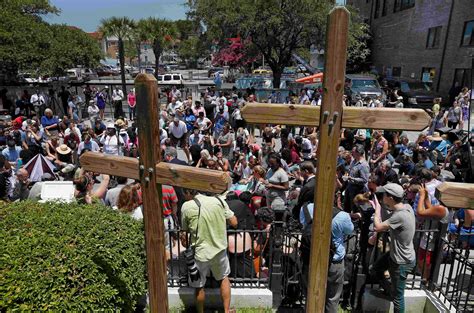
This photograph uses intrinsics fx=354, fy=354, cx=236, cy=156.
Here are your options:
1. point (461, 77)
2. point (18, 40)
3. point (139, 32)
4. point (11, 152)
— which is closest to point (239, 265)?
point (11, 152)

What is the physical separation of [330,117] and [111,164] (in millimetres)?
1669

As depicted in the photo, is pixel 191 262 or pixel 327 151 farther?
pixel 191 262

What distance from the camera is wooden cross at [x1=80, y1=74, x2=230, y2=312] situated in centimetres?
237

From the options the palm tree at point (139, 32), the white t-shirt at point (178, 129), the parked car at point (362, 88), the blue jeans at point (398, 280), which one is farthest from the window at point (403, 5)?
the blue jeans at point (398, 280)

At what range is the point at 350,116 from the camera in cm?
230

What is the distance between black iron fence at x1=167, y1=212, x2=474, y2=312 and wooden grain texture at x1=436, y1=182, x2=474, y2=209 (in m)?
2.10

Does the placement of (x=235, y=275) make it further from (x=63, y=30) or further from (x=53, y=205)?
(x=63, y=30)

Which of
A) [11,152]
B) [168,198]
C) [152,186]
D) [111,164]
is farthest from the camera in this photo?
[11,152]

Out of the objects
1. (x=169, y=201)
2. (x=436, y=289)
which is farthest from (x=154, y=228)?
(x=436, y=289)

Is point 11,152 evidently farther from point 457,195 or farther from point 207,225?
point 457,195

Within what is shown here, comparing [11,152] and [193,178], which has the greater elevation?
[193,178]

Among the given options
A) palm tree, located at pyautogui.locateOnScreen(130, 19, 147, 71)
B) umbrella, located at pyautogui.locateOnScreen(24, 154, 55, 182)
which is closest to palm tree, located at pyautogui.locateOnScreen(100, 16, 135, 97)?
palm tree, located at pyautogui.locateOnScreen(130, 19, 147, 71)

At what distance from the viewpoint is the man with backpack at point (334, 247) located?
368cm

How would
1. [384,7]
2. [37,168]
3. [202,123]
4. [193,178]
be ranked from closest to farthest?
[193,178] → [37,168] → [202,123] → [384,7]
